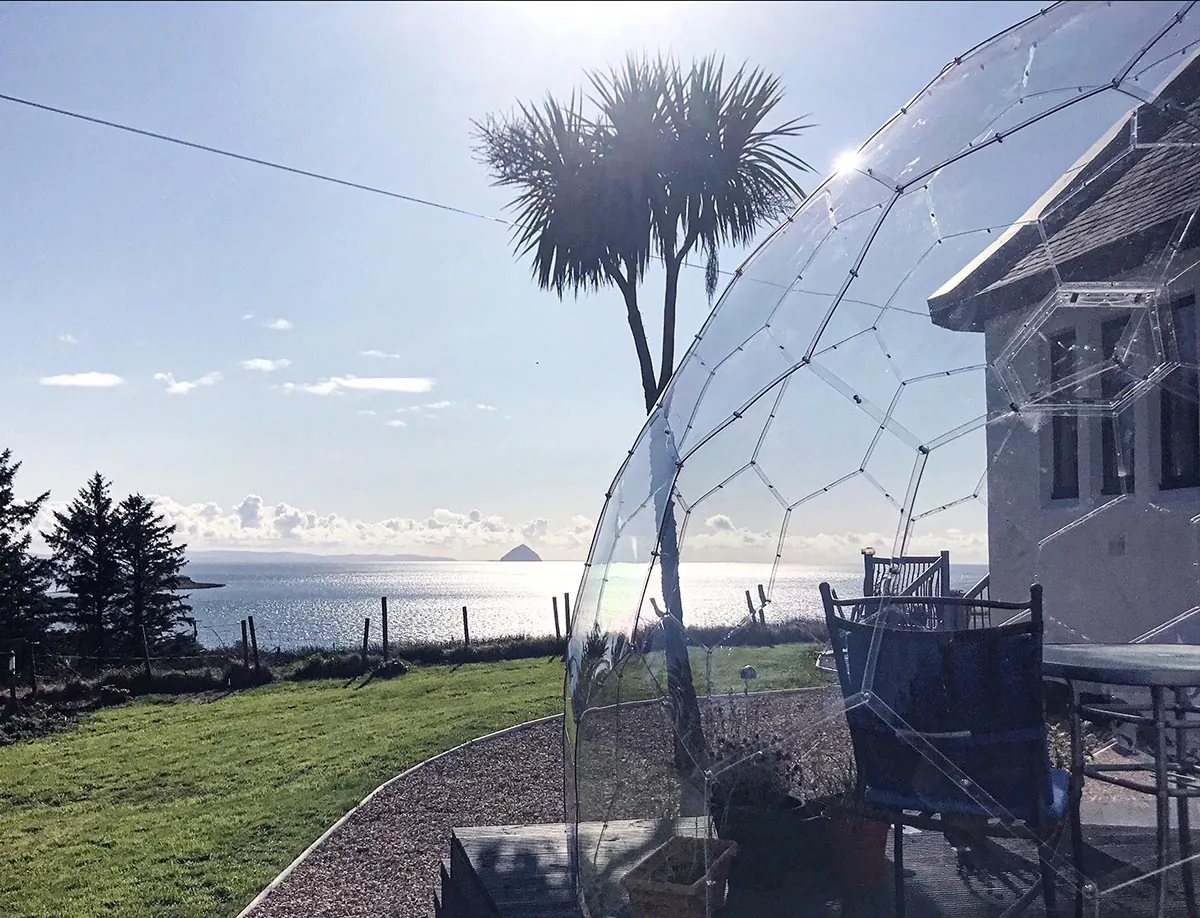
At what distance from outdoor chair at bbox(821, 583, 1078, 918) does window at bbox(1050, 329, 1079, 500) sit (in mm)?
324

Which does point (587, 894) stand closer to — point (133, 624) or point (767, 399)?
point (767, 399)

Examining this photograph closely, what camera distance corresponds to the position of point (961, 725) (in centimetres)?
253

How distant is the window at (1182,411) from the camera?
251 centimetres

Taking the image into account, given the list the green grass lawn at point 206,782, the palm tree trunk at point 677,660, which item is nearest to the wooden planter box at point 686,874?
the palm tree trunk at point 677,660

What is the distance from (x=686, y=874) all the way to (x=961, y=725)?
3.40 feet

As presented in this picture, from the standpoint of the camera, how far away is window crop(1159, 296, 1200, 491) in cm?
251

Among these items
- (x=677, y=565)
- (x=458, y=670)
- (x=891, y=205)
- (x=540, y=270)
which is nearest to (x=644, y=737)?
(x=677, y=565)

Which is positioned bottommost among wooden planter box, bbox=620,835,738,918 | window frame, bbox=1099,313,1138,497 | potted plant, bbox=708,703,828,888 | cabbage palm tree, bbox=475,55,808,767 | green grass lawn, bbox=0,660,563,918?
green grass lawn, bbox=0,660,563,918

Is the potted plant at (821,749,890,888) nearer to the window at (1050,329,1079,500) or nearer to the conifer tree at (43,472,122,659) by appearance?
the window at (1050,329,1079,500)

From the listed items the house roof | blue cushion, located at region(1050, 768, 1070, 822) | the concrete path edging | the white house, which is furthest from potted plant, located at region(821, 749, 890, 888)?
the concrete path edging

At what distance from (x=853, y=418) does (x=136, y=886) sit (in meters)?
6.19

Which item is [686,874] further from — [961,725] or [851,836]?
[961,725]

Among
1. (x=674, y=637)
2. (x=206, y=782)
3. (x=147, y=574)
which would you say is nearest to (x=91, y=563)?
(x=147, y=574)

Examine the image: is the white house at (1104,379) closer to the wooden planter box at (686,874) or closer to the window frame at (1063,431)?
the window frame at (1063,431)
